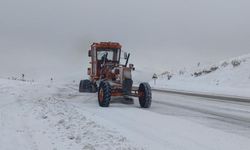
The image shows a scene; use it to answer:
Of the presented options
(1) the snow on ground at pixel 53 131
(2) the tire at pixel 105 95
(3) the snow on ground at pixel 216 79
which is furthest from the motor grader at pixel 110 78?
(3) the snow on ground at pixel 216 79

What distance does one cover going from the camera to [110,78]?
65.7ft

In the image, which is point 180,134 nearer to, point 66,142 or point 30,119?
point 66,142

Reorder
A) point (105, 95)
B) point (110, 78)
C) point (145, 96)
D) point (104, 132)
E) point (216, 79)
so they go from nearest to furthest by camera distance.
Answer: point (104, 132) → point (105, 95) → point (145, 96) → point (110, 78) → point (216, 79)

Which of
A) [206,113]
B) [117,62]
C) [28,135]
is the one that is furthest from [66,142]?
[117,62]

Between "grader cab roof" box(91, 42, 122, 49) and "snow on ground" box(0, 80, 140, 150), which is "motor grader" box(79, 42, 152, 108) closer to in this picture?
"grader cab roof" box(91, 42, 122, 49)

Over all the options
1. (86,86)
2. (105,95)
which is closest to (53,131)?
(105,95)

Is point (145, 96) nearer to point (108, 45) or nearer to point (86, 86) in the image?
point (108, 45)

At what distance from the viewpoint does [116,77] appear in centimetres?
1923

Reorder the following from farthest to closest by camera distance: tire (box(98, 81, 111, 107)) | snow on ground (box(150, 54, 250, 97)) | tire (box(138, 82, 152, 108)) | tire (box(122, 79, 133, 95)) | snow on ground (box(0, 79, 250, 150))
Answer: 1. snow on ground (box(150, 54, 250, 97))
2. tire (box(122, 79, 133, 95))
3. tire (box(138, 82, 152, 108))
4. tire (box(98, 81, 111, 107))
5. snow on ground (box(0, 79, 250, 150))

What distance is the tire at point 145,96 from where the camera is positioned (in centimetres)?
1747

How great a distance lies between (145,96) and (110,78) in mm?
2864

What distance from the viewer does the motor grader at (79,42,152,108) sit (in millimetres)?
17547

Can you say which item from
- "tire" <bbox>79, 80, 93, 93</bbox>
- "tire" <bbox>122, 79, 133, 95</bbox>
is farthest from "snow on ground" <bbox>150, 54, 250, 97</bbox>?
"tire" <bbox>122, 79, 133, 95</bbox>

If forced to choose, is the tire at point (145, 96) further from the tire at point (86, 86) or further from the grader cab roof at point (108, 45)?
the tire at point (86, 86)
